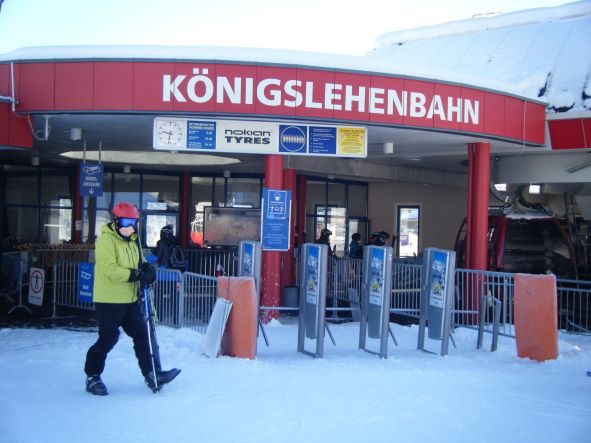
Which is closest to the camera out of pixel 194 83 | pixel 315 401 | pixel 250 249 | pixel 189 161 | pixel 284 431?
pixel 284 431

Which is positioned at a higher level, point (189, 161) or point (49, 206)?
point (189, 161)

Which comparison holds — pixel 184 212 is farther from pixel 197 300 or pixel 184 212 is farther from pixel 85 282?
pixel 197 300

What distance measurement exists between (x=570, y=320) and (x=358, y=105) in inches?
219

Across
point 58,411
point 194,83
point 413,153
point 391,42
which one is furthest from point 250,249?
point 391,42

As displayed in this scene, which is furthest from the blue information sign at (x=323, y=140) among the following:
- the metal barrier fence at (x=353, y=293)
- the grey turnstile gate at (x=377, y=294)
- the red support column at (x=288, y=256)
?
the red support column at (x=288, y=256)

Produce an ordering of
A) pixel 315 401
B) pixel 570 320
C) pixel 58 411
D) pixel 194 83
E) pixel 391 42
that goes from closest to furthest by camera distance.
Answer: pixel 58 411
pixel 315 401
pixel 194 83
pixel 570 320
pixel 391 42

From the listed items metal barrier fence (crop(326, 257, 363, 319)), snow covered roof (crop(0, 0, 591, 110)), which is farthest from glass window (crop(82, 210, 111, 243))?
snow covered roof (crop(0, 0, 591, 110))

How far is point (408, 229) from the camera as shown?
2419 cm

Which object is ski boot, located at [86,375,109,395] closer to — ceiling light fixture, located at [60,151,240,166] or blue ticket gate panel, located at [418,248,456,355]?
blue ticket gate panel, located at [418,248,456,355]

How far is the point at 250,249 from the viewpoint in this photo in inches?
398

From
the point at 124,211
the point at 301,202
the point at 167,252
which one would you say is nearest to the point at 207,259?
the point at 301,202

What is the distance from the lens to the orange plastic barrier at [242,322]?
8086 millimetres

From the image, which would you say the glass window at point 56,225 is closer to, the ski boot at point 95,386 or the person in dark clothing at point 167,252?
the person in dark clothing at point 167,252

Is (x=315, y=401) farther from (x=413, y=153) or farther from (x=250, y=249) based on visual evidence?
(x=413, y=153)
